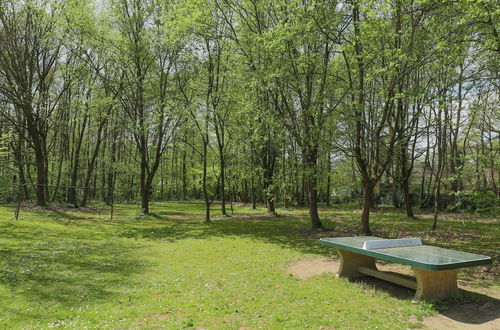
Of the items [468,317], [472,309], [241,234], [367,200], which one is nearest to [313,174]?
[367,200]

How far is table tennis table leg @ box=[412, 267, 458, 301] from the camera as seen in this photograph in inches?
245

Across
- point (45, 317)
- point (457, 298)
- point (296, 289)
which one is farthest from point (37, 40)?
point (457, 298)

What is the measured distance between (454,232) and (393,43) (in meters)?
9.73

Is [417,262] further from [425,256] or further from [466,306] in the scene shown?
[466,306]

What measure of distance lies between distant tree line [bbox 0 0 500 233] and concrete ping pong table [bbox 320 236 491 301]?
9.78 ft

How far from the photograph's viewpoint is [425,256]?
6395 millimetres

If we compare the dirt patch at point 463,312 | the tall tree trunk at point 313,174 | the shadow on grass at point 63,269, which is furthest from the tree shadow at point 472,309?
Result: the tall tree trunk at point 313,174

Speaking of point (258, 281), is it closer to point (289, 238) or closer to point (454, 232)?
point (289, 238)

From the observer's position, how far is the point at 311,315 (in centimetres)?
570

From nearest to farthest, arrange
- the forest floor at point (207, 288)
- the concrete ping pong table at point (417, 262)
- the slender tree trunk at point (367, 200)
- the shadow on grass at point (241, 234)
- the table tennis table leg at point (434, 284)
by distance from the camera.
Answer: the forest floor at point (207, 288) → the concrete ping pong table at point (417, 262) → the table tennis table leg at point (434, 284) → the shadow on grass at point (241, 234) → the slender tree trunk at point (367, 200)

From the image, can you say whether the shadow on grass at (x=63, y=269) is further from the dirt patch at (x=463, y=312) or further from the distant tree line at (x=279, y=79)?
the distant tree line at (x=279, y=79)

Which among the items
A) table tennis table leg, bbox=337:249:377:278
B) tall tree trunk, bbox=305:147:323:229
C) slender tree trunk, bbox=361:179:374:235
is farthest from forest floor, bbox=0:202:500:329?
tall tree trunk, bbox=305:147:323:229

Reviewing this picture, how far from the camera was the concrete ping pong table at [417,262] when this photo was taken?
5.88 metres

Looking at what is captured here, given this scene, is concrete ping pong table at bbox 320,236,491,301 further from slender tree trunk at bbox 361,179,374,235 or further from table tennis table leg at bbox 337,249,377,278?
slender tree trunk at bbox 361,179,374,235
